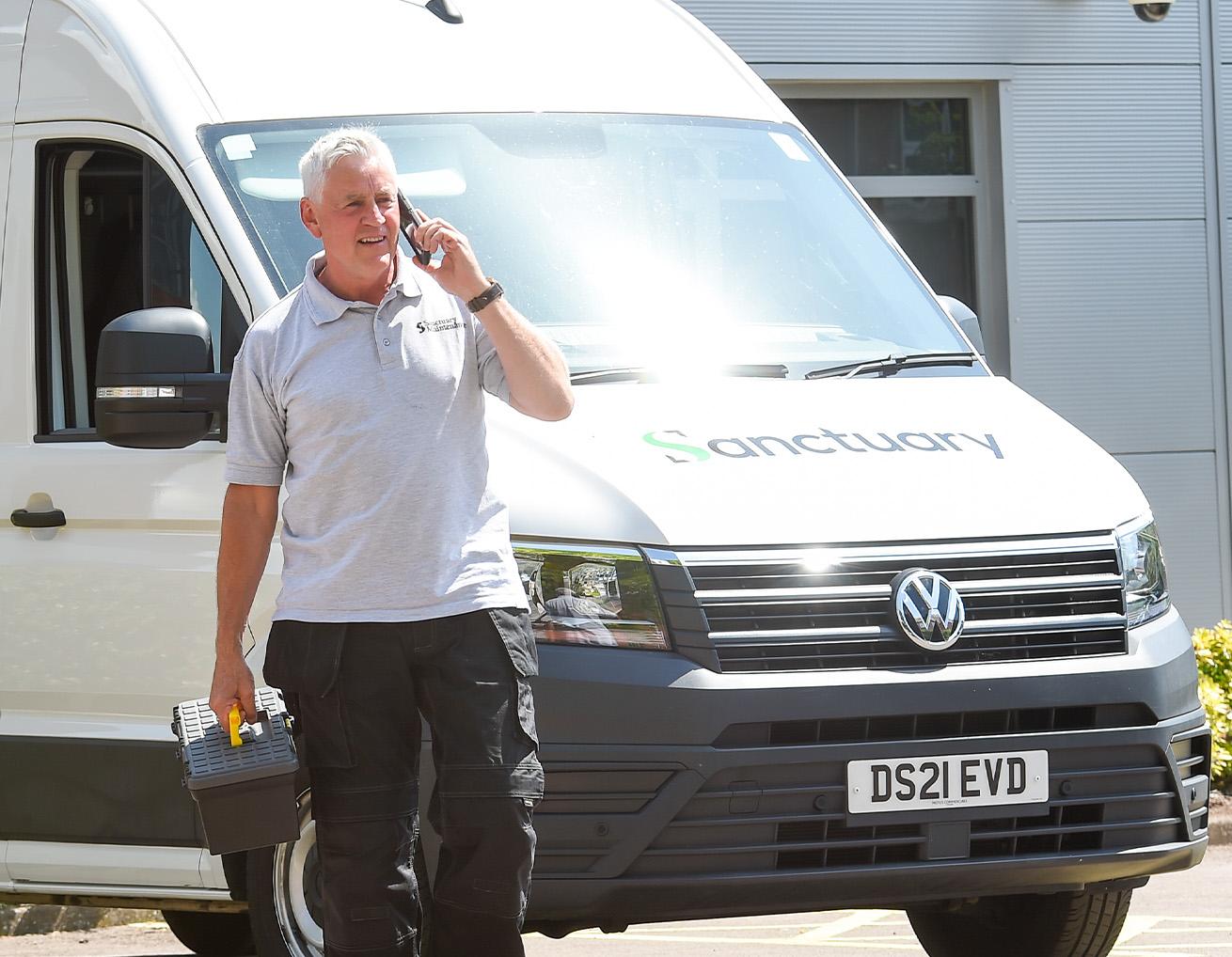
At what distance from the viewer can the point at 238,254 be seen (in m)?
4.95

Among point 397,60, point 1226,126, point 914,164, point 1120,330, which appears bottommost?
point 1120,330

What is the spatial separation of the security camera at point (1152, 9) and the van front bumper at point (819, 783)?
22.5 ft

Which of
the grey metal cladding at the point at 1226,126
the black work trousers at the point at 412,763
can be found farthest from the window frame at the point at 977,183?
the black work trousers at the point at 412,763

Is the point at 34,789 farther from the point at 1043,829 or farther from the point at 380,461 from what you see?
the point at 1043,829

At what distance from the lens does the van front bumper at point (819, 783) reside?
4367mm

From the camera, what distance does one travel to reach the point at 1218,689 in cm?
930

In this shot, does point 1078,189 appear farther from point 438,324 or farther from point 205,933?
point 438,324

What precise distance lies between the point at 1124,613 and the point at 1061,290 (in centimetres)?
660

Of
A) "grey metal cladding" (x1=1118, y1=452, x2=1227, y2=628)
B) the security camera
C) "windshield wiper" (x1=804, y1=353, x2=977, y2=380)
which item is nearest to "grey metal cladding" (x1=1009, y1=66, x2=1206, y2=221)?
the security camera

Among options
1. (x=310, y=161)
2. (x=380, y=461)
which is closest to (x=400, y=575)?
(x=380, y=461)

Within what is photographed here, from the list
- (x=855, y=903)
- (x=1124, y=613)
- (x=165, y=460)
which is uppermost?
(x=165, y=460)

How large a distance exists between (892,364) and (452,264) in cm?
169

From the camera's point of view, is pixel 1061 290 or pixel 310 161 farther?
pixel 1061 290

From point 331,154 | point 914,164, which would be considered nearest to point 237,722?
point 331,154
